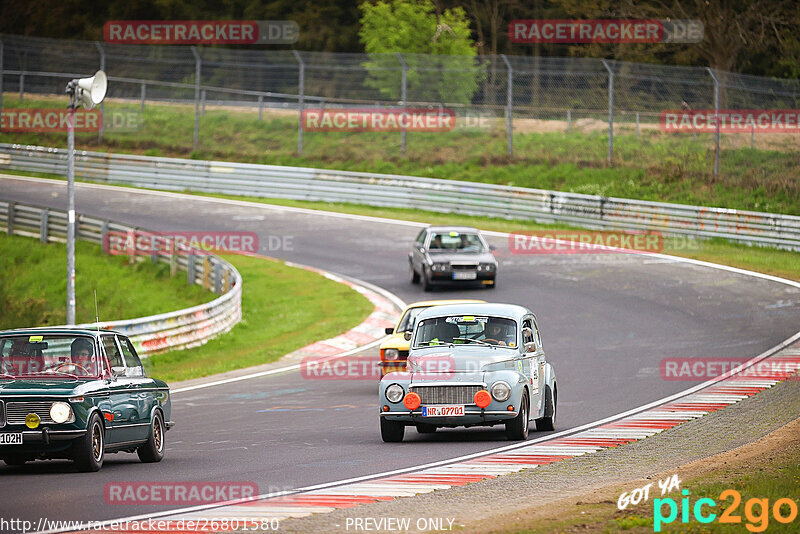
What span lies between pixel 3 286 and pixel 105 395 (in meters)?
25.0

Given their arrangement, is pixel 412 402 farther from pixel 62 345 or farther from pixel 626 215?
pixel 626 215

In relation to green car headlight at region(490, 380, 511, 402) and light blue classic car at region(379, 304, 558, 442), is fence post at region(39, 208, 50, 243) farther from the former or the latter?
green car headlight at region(490, 380, 511, 402)

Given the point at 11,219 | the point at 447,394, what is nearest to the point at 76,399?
the point at 447,394

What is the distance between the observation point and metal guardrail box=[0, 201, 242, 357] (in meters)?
21.8

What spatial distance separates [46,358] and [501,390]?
4.70 meters

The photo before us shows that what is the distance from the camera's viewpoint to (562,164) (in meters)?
41.7

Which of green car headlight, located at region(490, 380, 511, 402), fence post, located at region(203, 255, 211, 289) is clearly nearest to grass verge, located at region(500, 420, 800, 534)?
green car headlight, located at region(490, 380, 511, 402)

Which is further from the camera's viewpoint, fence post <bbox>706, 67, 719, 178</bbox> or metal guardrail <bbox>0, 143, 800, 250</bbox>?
fence post <bbox>706, 67, 719, 178</bbox>

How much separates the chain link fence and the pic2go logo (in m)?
27.8

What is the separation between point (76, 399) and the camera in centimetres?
1070

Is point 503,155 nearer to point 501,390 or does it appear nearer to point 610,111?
point 610,111

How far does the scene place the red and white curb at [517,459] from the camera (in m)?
9.00

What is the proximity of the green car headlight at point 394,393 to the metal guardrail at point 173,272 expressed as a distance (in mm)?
3370

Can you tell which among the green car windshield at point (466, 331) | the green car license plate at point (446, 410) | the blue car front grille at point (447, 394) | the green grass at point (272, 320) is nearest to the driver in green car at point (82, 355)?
the blue car front grille at point (447, 394)
